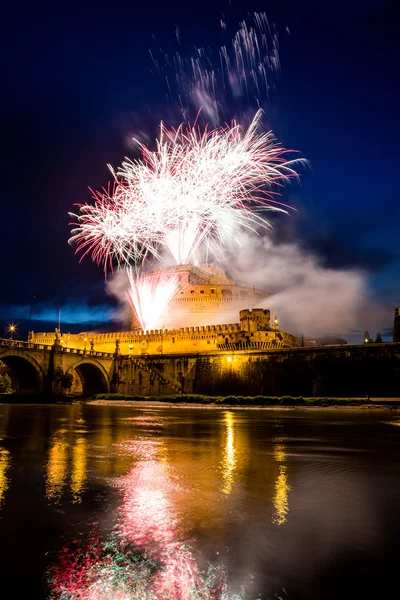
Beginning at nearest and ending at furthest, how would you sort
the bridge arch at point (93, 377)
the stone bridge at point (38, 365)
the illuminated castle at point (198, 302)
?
the stone bridge at point (38, 365) < the bridge arch at point (93, 377) < the illuminated castle at point (198, 302)

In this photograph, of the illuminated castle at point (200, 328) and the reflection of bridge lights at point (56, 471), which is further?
the illuminated castle at point (200, 328)

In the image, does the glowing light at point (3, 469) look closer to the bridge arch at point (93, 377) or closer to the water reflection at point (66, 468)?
the water reflection at point (66, 468)

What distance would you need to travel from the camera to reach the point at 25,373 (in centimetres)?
4469

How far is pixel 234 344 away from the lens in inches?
2094

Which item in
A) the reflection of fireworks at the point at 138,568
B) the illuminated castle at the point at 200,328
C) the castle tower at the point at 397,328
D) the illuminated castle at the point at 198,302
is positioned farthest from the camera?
the illuminated castle at the point at 198,302

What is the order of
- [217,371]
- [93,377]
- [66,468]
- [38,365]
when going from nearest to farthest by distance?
1. [66,468]
2. [38,365]
3. [217,371]
4. [93,377]

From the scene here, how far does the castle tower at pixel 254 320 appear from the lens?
54750 mm

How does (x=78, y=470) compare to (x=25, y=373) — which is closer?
(x=78, y=470)

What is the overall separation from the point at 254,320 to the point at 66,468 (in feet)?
155

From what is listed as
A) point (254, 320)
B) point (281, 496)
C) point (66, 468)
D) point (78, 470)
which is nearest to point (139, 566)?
point (281, 496)

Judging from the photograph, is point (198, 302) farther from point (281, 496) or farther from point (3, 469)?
point (281, 496)

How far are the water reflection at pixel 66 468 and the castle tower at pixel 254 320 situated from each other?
42.0 meters

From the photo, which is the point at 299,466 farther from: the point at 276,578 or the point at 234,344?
the point at 234,344

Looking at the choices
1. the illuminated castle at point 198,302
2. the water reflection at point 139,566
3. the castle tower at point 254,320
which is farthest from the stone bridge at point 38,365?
the water reflection at point 139,566
